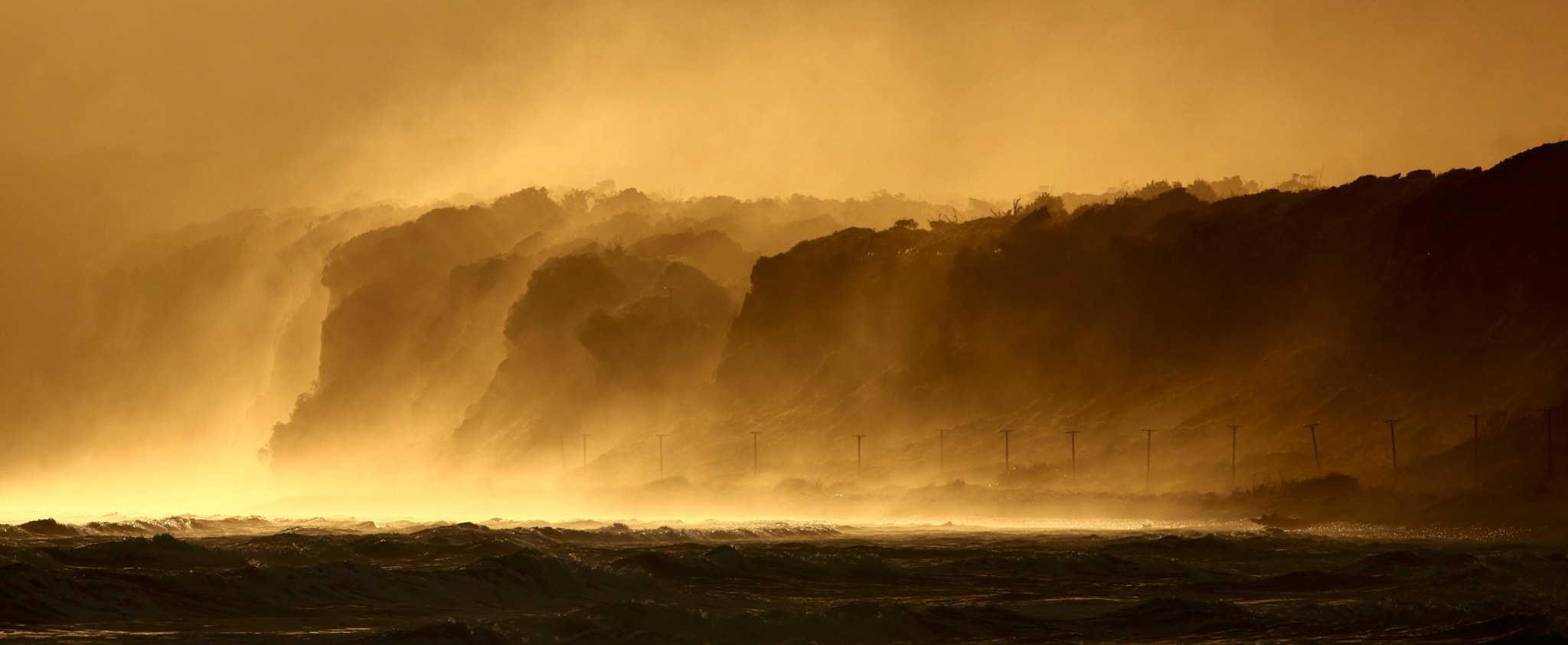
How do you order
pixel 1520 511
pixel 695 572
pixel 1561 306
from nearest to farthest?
1. pixel 695 572
2. pixel 1520 511
3. pixel 1561 306

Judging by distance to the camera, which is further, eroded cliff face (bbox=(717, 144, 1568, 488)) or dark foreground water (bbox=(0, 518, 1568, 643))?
eroded cliff face (bbox=(717, 144, 1568, 488))

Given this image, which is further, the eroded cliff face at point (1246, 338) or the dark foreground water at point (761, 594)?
the eroded cliff face at point (1246, 338)

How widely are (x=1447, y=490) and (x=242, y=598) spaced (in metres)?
94.4

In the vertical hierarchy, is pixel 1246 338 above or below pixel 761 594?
above

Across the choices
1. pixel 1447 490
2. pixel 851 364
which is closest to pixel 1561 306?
pixel 1447 490

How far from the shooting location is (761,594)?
55594 millimetres

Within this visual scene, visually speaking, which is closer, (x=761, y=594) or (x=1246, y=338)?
(x=761, y=594)

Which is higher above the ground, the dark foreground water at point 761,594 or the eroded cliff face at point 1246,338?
the eroded cliff face at point 1246,338

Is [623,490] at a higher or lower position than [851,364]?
lower

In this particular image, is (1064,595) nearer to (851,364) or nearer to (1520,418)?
(1520,418)

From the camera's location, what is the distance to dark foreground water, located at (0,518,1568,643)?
4428cm

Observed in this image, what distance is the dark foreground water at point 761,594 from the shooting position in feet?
145

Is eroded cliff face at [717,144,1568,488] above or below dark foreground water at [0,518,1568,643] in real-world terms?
above

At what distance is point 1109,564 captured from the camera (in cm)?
6581
